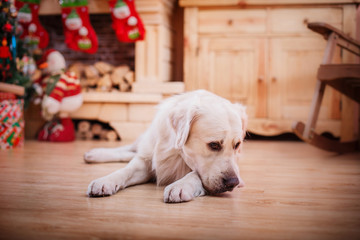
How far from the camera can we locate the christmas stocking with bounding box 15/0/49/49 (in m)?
3.02

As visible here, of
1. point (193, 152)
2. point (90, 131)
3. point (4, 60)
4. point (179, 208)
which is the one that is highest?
point (4, 60)

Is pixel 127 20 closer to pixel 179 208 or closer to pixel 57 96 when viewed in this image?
pixel 57 96

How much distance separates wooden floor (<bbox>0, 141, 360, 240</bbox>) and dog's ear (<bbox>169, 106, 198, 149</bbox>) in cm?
23

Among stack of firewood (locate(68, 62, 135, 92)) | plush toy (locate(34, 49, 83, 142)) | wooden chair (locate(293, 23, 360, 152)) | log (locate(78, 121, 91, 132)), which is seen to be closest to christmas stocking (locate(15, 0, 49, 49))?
plush toy (locate(34, 49, 83, 142))

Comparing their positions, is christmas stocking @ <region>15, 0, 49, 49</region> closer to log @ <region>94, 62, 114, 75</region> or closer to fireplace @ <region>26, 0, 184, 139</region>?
fireplace @ <region>26, 0, 184, 139</region>

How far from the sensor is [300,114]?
3135 mm

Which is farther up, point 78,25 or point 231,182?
point 78,25

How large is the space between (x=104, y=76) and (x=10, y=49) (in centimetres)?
92

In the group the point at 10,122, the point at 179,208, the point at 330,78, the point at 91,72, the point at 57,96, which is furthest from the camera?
the point at 91,72

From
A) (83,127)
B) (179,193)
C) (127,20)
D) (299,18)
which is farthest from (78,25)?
(179,193)

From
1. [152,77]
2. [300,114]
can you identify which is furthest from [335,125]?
[152,77]

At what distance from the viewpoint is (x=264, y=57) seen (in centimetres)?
317

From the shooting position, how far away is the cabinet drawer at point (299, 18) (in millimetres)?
3066

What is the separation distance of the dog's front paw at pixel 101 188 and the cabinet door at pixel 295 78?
2074 millimetres
